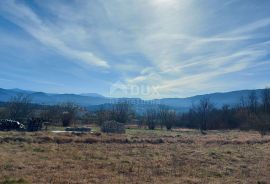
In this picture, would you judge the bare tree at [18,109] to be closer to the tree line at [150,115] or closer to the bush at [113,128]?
the tree line at [150,115]

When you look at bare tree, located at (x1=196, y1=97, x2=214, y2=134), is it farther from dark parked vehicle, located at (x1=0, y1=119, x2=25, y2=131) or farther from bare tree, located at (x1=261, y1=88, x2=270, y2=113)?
dark parked vehicle, located at (x1=0, y1=119, x2=25, y2=131)

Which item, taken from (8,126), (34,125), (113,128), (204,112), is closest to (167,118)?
(204,112)

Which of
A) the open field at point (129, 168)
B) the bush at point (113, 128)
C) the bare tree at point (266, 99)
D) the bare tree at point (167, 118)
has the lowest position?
the open field at point (129, 168)

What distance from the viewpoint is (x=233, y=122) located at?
3652 inches

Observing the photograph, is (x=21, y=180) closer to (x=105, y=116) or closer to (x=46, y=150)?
(x=46, y=150)

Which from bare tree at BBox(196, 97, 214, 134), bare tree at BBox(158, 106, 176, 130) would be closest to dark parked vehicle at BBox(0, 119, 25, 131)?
bare tree at BBox(158, 106, 176, 130)

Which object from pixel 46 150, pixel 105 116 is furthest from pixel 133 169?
pixel 105 116

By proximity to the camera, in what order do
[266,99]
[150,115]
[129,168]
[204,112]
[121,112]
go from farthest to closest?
[266,99] < [121,112] < [204,112] < [150,115] < [129,168]

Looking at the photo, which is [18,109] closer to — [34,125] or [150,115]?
[150,115]

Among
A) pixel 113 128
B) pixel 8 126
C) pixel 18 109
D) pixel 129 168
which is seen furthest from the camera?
pixel 18 109

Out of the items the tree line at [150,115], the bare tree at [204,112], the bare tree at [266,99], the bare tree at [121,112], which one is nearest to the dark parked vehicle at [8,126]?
the tree line at [150,115]

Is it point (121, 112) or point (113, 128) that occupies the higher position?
point (121, 112)

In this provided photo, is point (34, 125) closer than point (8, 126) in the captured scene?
No

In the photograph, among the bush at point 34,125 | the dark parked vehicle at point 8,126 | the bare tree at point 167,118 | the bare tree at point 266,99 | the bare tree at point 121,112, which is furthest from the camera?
the bare tree at point 266,99
